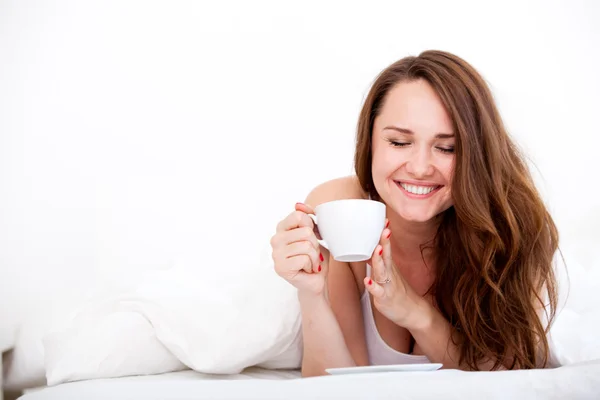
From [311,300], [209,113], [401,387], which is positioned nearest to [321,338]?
[311,300]

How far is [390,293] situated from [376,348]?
338 millimetres

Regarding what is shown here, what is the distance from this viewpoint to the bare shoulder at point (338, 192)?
5.76ft

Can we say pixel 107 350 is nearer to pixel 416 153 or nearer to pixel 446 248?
pixel 416 153

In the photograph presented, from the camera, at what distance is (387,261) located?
1342mm

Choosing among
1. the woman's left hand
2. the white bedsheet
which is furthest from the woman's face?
the white bedsheet

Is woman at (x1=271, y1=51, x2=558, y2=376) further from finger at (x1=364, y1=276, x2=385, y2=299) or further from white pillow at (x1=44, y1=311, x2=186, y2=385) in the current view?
white pillow at (x1=44, y1=311, x2=186, y2=385)

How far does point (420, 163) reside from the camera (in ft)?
4.63

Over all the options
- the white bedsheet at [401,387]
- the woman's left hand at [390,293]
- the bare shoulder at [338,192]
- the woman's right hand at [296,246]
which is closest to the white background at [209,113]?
the bare shoulder at [338,192]

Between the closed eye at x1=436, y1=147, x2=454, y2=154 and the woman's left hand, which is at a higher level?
the closed eye at x1=436, y1=147, x2=454, y2=154

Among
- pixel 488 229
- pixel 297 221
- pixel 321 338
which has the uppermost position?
pixel 297 221

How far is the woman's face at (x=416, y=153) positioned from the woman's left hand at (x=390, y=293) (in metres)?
0.18

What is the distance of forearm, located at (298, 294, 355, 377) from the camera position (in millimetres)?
1445

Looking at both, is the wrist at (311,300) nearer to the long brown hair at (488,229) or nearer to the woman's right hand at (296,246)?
the woman's right hand at (296,246)

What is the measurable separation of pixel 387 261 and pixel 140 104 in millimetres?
1584
